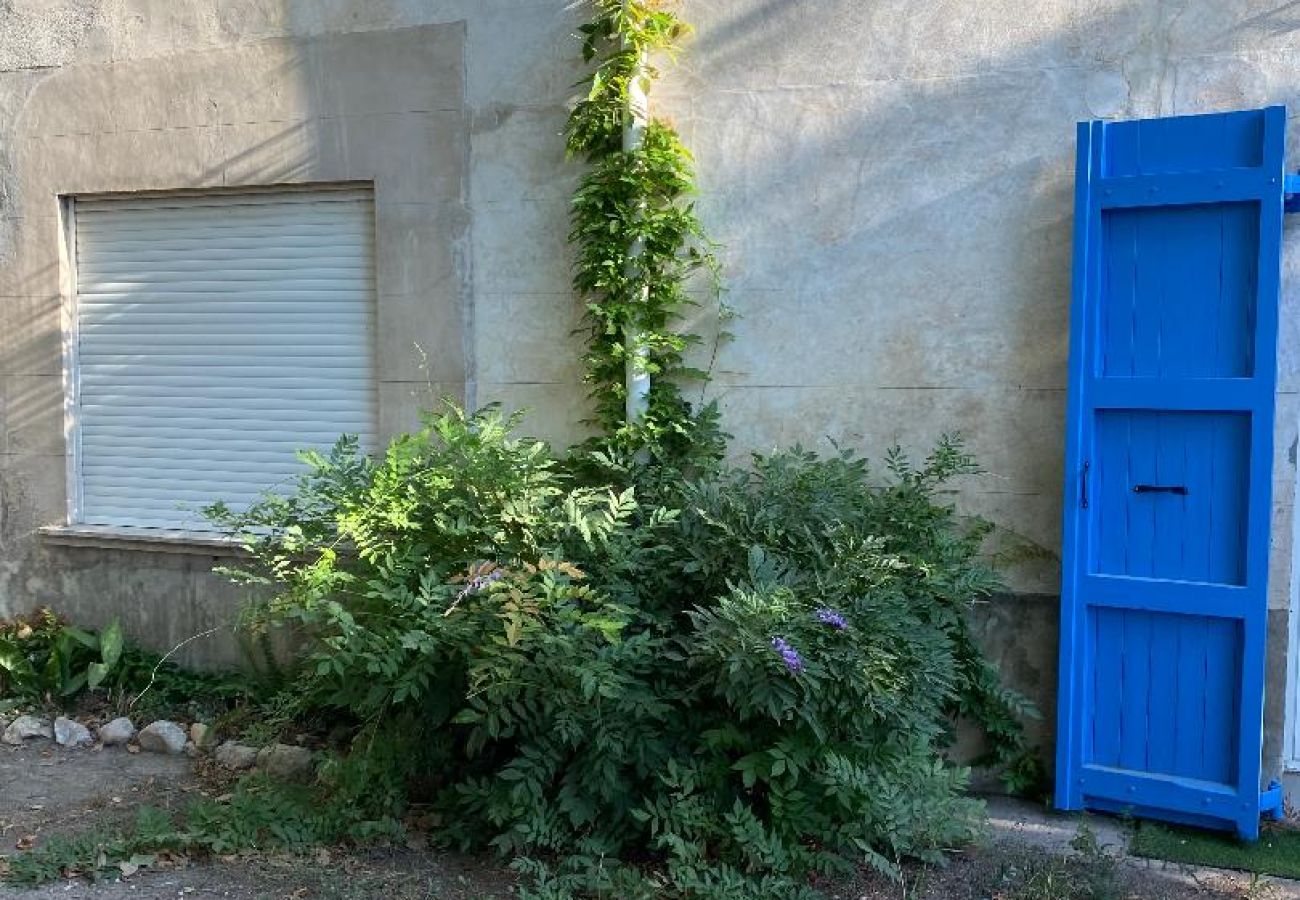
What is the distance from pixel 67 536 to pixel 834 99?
4686 millimetres

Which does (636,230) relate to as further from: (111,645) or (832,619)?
(111,645)

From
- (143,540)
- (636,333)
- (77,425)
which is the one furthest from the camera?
(77,425)

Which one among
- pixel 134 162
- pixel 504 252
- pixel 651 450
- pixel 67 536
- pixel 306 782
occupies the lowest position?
pixel 306 782

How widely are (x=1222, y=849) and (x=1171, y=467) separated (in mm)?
1426

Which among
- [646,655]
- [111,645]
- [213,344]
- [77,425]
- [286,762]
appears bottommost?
[286,762]

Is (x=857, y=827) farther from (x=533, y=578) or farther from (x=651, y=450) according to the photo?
(x=651, y=450)

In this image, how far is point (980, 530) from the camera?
17.3 ft

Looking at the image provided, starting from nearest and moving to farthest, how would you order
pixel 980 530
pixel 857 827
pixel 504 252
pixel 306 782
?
pixel 857 827
pixel 980 530
pixel 306 782
pixel 504 252

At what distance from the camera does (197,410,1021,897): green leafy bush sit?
14.1 feet

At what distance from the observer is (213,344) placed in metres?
6.79

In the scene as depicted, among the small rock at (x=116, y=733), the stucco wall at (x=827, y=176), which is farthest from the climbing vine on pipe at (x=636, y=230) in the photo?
the small rock at (x=116, y=733)

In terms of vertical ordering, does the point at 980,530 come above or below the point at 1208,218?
below

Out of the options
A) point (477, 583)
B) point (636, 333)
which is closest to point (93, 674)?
point (477, 583)

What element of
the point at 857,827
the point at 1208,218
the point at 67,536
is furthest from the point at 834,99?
the point at 67,536
